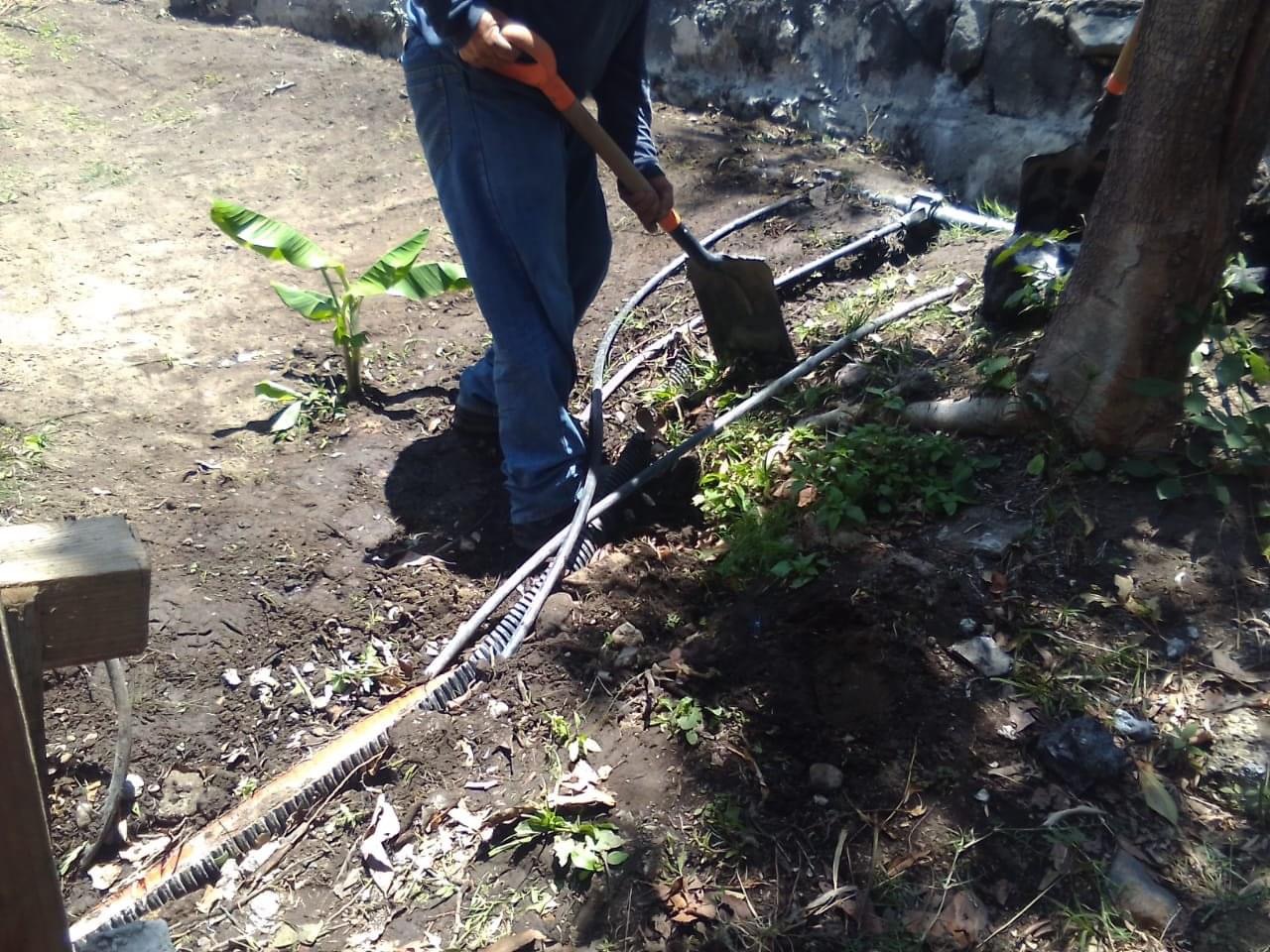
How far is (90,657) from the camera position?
1.20 metres

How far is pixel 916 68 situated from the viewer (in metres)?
5.97

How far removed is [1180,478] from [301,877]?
2.54 m

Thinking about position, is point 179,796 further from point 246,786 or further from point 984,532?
point 984,532

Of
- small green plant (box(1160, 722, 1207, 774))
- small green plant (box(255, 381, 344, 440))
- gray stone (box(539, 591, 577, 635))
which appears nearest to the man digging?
gray stone (box(539, 591, 577, 635))

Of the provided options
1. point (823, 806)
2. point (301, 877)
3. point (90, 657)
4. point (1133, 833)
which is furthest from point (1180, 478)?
point (90, 657)

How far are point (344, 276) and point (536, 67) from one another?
4.68 feet

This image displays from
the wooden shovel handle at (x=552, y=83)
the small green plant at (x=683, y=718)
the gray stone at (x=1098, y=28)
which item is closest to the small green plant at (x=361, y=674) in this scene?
the small green plant at (x=683, y=718)

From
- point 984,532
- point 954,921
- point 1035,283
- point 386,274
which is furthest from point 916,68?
point 954,921

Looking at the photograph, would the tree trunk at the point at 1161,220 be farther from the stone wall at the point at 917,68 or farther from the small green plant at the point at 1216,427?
the stone wall at the point at 917,68

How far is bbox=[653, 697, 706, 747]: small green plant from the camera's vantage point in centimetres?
272

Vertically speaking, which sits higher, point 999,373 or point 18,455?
point 999,373

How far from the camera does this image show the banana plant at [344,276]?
405 centimetres

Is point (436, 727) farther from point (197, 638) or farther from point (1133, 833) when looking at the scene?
point (1133, 833)

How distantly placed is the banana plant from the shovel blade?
3.16 ft
